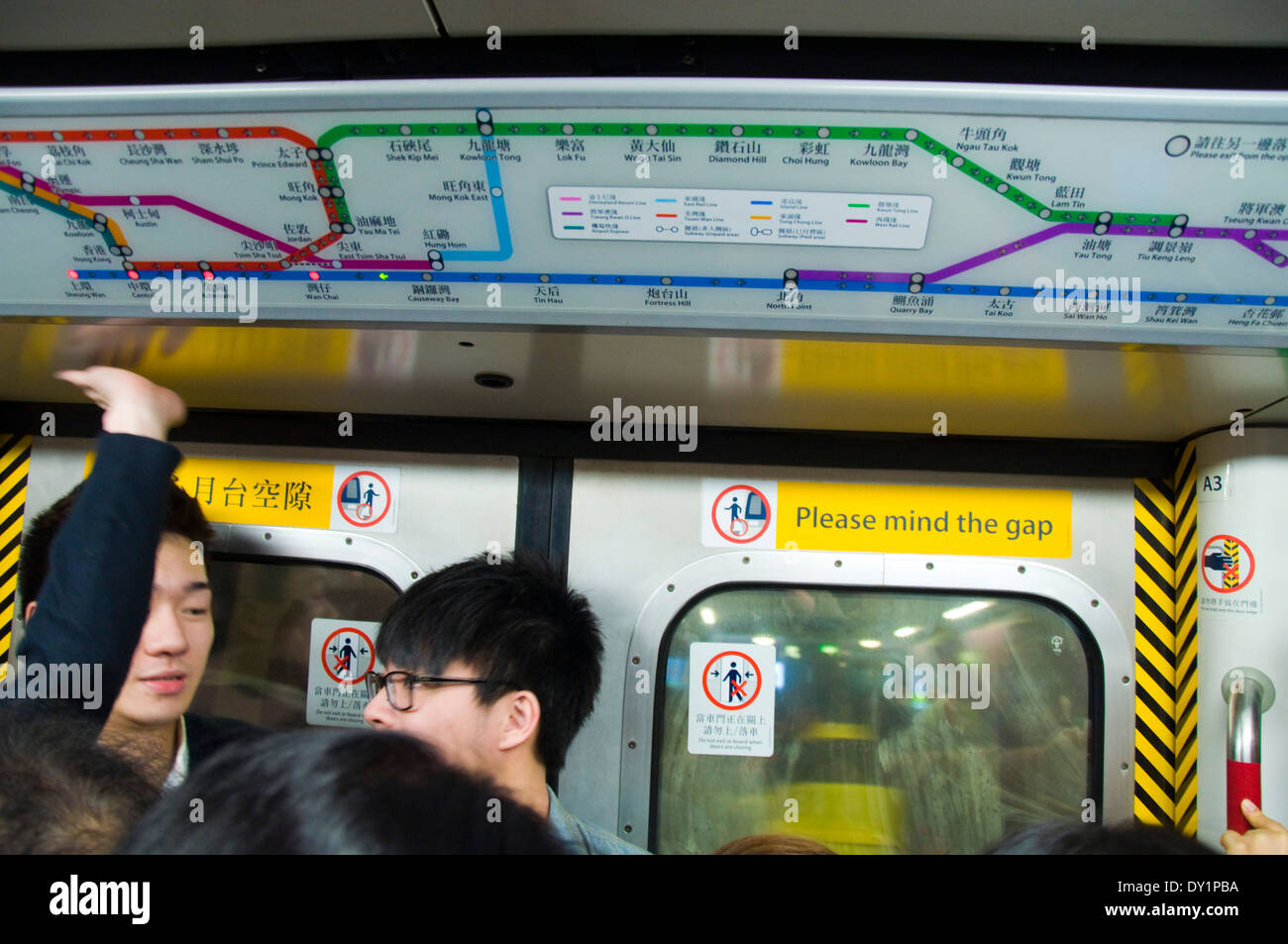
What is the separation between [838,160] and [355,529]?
5.84 ft

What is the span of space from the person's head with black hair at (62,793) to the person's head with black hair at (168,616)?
1.35m

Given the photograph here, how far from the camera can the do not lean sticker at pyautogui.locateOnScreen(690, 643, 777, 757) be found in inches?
95.3

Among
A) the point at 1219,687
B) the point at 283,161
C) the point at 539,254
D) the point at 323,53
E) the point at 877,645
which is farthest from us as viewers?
the point at 877,645

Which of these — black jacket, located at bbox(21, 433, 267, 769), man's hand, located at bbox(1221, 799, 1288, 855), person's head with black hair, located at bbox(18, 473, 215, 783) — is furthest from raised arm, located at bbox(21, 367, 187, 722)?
man's hand, located at bbox(1221, 799, 1288, 855)

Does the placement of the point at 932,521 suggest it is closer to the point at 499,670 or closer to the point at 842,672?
the point at 842,672

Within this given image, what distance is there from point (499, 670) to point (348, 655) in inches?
24.4

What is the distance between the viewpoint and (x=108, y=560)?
1623 millimetres

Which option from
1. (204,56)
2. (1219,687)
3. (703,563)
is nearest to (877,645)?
(703,563)

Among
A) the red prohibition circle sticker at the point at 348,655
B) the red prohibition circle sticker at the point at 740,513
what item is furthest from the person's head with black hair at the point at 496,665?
the red prohibition circle sticker at the point at 740,513

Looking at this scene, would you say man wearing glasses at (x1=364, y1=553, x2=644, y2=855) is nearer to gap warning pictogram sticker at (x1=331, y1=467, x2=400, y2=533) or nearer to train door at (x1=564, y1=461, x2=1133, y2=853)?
train door at (x1=564, y1=461, x2=1133, y2=853)

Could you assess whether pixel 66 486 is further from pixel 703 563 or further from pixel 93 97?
pixel 703 563

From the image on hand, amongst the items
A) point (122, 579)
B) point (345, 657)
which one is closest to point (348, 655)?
point (345, 657)

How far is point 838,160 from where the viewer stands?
1.40m
